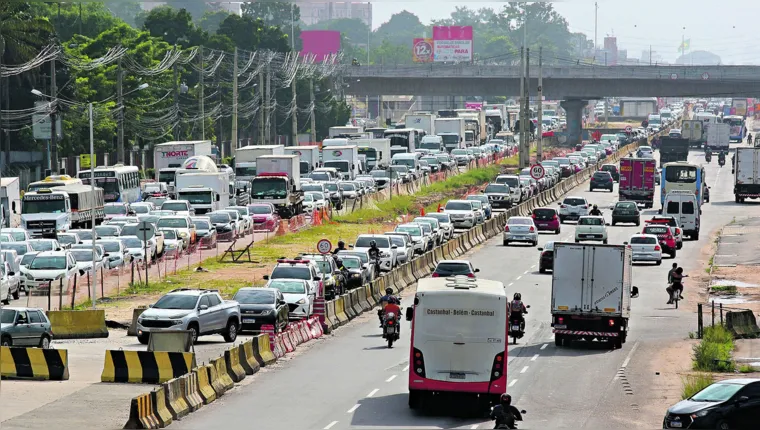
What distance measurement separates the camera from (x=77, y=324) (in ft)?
121

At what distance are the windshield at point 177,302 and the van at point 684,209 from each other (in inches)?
1639

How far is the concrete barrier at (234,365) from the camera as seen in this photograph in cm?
2886

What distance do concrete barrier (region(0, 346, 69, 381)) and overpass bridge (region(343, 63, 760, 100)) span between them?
12809cm

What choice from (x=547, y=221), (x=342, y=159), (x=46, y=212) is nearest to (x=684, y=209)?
(x=547, y=221)

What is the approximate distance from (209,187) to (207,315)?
1476 inches

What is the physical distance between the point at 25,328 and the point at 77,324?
4544mm

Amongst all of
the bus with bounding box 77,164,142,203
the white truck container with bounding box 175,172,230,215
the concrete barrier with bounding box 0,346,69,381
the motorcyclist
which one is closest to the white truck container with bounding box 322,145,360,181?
the bus with bounding box 77,164,142,203

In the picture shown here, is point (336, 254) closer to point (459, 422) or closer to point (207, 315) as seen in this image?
point (207, 315)

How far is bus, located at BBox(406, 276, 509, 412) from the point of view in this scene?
23438 millimetres

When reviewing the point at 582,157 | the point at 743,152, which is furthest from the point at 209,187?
the point at 582,157

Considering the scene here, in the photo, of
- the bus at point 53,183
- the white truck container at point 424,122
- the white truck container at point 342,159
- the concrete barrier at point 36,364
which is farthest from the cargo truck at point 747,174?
the concrete barrier at point 36,364

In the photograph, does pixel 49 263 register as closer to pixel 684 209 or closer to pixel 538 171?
pixel 684 209

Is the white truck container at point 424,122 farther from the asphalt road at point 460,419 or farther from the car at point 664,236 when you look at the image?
the asphalt road at point 460,419

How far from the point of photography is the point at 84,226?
64.9 meters
